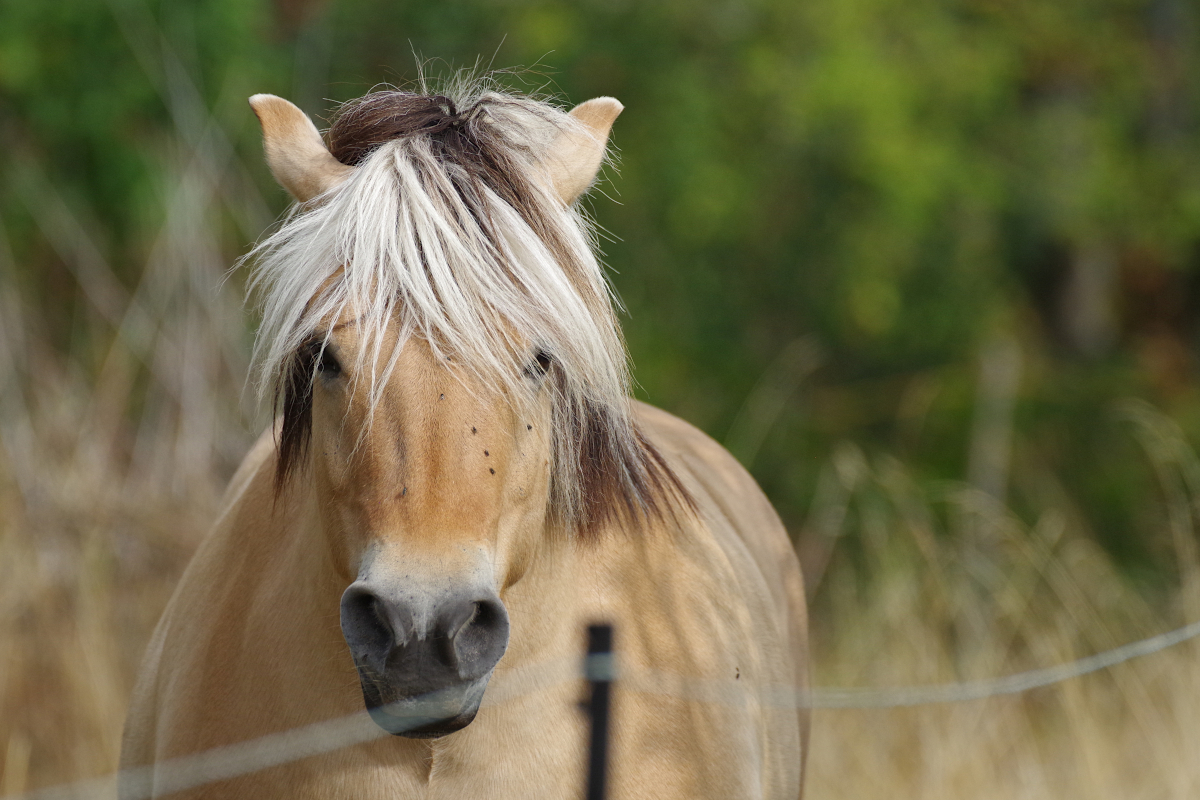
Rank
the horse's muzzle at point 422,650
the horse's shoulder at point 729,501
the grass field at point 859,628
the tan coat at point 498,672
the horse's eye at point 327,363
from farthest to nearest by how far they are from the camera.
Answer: the grass field at point 859,628 → the horse's shoulder at point 729,501 → the tan coat at point 498,672 → the horse's eye at point 327,363 → the horse's muzzle at point 422,650

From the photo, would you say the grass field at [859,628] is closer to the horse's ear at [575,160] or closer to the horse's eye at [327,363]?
the horse's ear at [575,160]

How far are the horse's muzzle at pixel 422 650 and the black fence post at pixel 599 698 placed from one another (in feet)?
0.48

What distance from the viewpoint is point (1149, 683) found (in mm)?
4824

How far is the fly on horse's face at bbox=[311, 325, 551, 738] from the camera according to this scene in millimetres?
1718

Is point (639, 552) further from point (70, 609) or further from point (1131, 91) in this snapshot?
point (1131, 91)

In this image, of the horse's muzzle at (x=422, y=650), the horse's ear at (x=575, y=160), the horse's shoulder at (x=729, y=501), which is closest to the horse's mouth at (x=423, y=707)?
the horse's muzzle at (x=422, y=650)

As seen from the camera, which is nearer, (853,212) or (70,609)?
(70,609)

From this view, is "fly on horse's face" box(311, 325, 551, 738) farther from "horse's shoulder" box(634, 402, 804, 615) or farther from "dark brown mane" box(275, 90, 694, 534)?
"horse's shoulder" box(634, 402, 804, 615)

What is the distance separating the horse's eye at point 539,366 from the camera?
6.68ft

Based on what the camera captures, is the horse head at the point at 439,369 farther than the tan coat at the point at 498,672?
No

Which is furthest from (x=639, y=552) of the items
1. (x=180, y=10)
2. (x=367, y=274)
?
(x=180, y=10)

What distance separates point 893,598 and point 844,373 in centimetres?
779

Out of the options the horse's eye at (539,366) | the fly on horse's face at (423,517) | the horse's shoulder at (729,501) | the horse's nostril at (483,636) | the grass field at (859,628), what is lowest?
the grass field at (859,628)

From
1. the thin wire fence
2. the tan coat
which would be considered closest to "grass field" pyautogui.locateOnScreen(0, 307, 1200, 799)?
the thin wire fence
